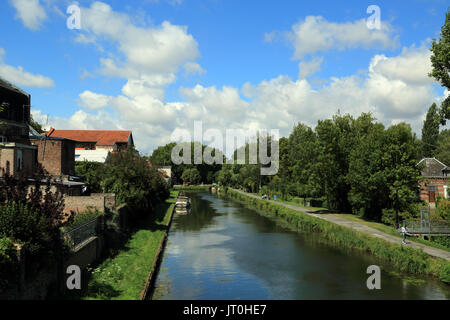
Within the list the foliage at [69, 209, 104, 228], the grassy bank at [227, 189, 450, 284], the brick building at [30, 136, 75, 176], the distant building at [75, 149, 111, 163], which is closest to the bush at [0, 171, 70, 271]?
the foliage at [69, 209, 104, 228]

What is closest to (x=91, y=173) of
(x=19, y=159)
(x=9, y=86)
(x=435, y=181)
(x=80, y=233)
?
(x=19, y=159)

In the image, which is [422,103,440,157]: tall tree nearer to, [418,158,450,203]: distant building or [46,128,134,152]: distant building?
[418,158,450,203]: distant building

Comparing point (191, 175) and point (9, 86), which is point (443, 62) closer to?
point (9, 86)

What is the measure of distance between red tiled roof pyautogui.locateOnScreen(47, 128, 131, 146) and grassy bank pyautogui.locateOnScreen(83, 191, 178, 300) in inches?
2068

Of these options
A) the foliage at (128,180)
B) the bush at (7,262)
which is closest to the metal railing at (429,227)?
the foliage at (128,180)

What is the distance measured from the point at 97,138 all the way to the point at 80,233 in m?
63.3

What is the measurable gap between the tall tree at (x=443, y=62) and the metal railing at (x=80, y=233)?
24.7 meters

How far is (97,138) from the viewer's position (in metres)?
77.5

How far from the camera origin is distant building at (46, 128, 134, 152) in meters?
76.4
